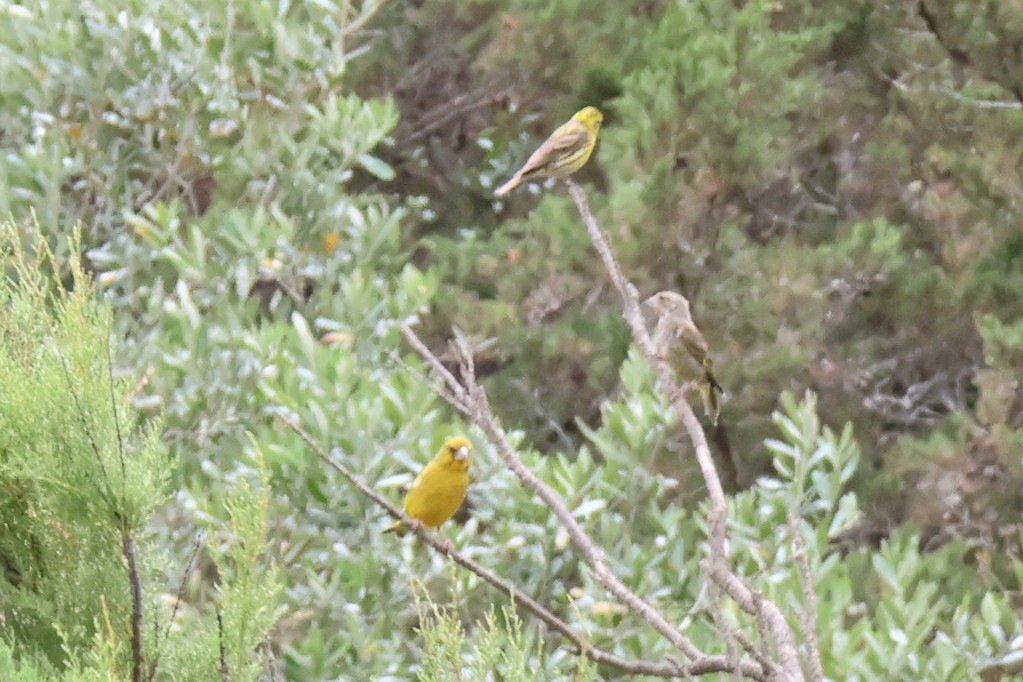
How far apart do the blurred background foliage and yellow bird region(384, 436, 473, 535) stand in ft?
0.27

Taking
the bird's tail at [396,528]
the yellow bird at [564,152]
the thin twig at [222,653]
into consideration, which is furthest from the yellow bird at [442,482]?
the yellow bird at [564,152]

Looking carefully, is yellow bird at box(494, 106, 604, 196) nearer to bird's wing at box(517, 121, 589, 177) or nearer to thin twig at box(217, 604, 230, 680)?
bird's wing at box(517, 121, 589, 177)

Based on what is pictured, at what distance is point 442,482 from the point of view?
322cm

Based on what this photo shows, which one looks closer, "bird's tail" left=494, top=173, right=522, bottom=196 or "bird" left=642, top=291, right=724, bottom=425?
"bird" left=642, top=291, right=724, bottom=425

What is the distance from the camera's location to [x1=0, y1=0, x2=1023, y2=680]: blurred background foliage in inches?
127

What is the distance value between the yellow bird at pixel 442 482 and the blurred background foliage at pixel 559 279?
81 mm

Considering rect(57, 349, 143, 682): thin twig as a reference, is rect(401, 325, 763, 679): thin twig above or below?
below

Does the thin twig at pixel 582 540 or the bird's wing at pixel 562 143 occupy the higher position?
the thin twig at pixel 582 540

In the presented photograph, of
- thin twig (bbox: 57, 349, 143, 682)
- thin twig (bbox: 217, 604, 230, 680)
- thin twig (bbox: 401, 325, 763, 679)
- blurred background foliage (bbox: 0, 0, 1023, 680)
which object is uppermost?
thin twig (bbox: 57, 349, 143, 682)

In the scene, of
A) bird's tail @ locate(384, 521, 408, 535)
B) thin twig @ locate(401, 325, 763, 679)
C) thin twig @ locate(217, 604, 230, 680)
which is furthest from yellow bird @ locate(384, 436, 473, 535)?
thin twig @ locate(217, 604, 230, 680)

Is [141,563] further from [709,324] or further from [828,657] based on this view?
[709,324]

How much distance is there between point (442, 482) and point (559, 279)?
364cm

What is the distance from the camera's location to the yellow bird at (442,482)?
3201 mm

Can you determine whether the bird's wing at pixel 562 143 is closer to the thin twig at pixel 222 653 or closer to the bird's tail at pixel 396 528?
the bird's tail at pixel 396 528
